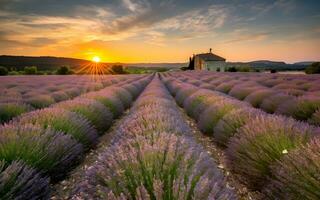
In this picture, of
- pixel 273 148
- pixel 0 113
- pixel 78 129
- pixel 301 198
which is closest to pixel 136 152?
pixel 301 198

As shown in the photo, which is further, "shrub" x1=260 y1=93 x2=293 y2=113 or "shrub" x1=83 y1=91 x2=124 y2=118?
"shrub" x1=83 y1=91 x2=124 y2=118

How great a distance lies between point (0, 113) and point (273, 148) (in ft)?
17.1

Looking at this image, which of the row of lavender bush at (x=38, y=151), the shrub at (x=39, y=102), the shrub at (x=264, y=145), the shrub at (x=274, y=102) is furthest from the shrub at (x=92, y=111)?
the shrub at (x=274, y=102)

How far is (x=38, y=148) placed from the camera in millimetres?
2762

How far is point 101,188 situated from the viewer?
5.64ft

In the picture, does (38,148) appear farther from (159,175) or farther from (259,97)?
(259,97)

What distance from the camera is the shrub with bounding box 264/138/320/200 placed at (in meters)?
1.84

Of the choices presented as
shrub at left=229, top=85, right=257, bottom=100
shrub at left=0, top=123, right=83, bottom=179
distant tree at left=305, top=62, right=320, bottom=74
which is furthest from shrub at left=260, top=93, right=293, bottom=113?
distant tree at left=305, top=62, right=320, bottom=74

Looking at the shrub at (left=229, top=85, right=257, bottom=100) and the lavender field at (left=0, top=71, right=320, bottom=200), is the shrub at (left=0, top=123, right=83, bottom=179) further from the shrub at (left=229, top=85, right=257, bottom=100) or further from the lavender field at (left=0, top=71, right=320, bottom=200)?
the shrub at (left=229, top=85, right=257, bottom=100)

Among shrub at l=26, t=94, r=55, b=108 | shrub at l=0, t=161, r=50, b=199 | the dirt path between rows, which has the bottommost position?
the dirt path between rows

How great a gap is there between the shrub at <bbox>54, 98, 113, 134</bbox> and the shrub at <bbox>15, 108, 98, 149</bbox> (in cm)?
83

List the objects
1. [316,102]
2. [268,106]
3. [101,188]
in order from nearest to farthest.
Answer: [101,188]
[316,102]
[268,106]

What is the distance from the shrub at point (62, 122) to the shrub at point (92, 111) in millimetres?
830

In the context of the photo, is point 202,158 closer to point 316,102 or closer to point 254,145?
point 254,145
